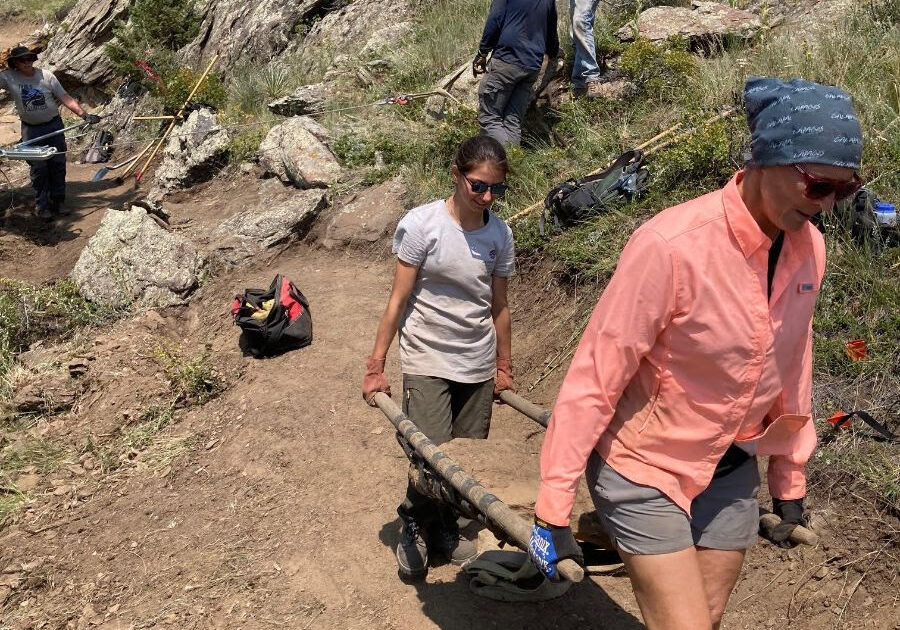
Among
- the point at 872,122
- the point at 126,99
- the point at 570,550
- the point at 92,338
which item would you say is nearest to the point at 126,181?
the point at 126,99

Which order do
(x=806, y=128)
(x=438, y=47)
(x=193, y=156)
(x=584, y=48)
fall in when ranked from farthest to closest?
(x=438, y=47)
(x=193, y=156)
(x=584, y=48)
(x=806, y=128)

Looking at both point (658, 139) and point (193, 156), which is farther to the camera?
point (193, 156)

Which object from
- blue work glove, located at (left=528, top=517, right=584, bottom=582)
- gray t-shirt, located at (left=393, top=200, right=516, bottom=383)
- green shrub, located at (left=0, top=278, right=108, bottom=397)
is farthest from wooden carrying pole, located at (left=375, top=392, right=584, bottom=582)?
green shrub, located at (left=0, top=278, right=108, bottom=397)

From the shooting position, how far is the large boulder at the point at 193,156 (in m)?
10.9

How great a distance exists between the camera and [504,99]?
26.6 ft

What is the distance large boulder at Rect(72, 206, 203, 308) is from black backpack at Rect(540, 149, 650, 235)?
3687 mm

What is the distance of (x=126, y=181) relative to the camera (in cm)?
1261

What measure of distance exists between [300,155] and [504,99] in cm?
267

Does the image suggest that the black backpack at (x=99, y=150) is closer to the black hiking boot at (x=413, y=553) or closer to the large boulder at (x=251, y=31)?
the large boulder at (x=251, y=31)

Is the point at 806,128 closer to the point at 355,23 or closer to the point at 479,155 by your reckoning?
the point at 479,155

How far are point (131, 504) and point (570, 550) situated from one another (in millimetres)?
3930

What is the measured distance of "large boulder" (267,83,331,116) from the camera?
1137cm

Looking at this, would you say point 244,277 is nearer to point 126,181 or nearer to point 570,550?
point 126,181

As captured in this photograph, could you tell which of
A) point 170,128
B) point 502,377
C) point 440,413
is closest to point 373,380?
point 440,413
